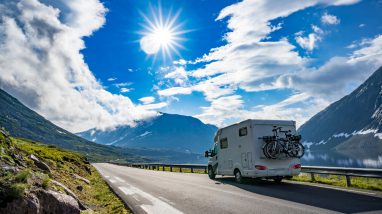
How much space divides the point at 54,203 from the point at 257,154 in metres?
11.4

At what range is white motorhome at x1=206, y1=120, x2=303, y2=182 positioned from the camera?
16062mm

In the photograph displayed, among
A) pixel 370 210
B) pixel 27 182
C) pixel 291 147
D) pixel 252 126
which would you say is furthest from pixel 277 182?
pixel 27 182

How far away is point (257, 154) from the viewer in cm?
1616

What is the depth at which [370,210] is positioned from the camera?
8.48 meters

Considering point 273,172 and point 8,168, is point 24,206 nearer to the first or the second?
point 8,168

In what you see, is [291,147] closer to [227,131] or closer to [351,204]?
[227,131]

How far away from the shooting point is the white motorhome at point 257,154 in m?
16.1

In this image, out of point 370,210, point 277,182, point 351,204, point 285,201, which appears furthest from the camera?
point 277,182

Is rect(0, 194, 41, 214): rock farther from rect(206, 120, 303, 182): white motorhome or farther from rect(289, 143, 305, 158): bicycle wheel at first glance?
rect(289, 143, 305, 158): bicycle wheel

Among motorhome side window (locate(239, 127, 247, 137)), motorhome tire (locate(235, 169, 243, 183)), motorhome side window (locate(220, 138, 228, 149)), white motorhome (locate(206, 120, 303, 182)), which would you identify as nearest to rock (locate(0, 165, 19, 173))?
white motorhome (locate(206, 120, 303, 182))

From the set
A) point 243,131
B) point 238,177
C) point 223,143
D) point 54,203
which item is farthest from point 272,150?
point 54,203

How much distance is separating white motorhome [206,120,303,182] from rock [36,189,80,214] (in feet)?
35.1

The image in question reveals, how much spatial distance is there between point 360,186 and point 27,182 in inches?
530

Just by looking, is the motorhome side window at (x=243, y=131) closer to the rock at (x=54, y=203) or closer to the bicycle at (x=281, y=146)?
the bicycle at (x=281, y=146)
